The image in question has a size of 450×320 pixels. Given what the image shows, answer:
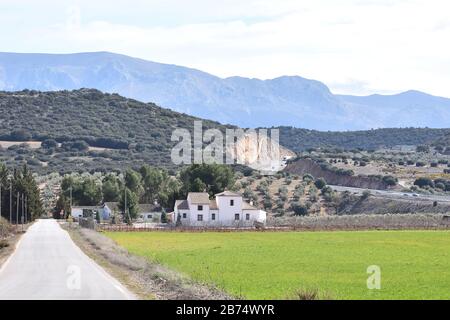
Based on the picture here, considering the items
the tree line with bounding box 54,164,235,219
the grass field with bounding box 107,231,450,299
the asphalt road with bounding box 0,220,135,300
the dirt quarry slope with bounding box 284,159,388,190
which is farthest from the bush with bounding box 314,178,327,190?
the asphalt road with bounding box 0,220,135,300

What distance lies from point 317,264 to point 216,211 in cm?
6268

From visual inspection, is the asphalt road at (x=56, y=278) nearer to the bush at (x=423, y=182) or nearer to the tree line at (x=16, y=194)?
the tree line at (x=16, y=194)

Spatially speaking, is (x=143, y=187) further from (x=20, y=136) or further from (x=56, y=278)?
(x=56, y=278)

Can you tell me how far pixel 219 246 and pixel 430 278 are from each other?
1019 inches

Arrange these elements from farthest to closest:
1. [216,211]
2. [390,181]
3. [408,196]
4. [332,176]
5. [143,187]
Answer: [332,176], [143,187], [390,181], [408,196], [216,211]

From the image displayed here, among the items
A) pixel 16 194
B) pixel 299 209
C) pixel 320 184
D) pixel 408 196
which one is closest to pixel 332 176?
pixel 320 184

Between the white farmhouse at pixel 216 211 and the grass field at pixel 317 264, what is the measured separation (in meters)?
35.7

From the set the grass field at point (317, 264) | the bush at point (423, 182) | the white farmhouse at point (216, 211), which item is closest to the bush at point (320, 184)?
the bush at point (423, 182)

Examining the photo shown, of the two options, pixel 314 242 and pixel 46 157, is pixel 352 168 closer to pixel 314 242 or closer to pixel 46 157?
pixel 46 157

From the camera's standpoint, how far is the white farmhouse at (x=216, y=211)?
10194cm

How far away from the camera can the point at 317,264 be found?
40.9 metres

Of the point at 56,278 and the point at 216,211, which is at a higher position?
the point at 216,211

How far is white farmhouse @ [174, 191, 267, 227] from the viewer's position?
4013 inches
